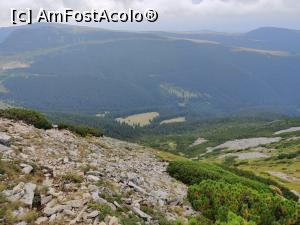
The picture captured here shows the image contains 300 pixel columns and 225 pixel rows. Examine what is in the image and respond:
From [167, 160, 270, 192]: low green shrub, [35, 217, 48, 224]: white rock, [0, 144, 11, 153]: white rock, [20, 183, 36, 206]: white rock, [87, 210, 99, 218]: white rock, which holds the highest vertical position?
[0, 144, 11, 153]: white rock

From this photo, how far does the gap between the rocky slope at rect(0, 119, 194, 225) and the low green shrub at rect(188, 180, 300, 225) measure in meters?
2.63

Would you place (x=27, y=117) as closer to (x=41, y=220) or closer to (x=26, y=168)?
(x=26, y=168)

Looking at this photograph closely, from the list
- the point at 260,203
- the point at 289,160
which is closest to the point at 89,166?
the point at 260,203

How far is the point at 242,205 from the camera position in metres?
22.5

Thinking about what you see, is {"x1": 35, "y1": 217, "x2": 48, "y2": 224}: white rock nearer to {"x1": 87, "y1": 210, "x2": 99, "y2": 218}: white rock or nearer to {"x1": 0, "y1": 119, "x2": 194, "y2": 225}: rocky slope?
{"x1": 0, "y1": 119, "x2": 194, "y2": 225}: rocky slope

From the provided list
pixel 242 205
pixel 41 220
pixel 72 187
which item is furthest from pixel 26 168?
pixel 242 205

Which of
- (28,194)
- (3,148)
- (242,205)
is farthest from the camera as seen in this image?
(3,148)

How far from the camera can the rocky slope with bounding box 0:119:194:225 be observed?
22.0 meters

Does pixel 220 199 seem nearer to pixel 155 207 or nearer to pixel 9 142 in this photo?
pixel 155 207

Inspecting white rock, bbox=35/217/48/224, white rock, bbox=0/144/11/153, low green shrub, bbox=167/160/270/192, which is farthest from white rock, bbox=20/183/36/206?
low green shrub, bbox=167/160/270/192

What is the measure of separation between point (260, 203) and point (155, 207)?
7.00 m

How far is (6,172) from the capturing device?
26781 millimetres

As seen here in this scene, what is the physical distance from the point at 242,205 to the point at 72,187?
33.3 feet

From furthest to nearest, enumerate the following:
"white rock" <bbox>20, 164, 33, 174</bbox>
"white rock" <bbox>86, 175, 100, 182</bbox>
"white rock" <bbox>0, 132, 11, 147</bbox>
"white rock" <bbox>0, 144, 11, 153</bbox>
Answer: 1. "white rock" <bbox>0, 132, 11, 147</bbox>
2. "white rock" <bbox>0, 144, 11, 153</bbox>
3. "white rock" <bbox>20, 164, 33, 174</bbox>
4. "white rock" <bbox>86, 175, 100, 182</bbox>
